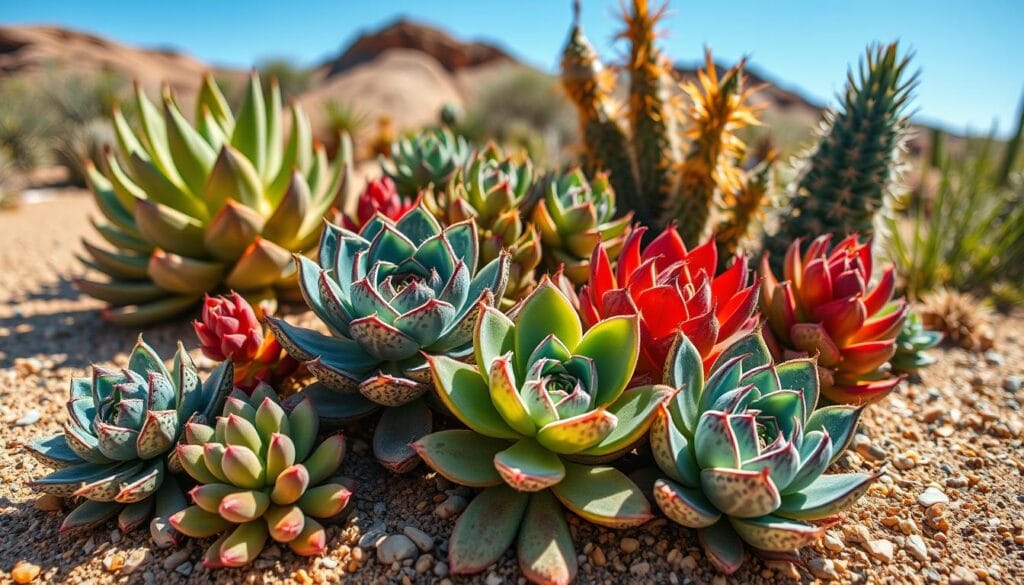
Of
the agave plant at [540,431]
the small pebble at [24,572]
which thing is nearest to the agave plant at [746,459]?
the agave plant at [540,431]

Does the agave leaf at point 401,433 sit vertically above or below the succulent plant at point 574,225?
below

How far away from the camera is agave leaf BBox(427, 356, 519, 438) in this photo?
1706 millimetres

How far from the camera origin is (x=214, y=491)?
1.67 metres

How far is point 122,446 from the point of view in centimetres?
178

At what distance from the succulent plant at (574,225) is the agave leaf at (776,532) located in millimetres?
1285

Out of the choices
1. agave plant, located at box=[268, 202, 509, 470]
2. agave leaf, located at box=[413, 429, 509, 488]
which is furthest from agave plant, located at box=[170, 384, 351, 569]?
agave leaf, located at box=[413, 429, 509, 488]

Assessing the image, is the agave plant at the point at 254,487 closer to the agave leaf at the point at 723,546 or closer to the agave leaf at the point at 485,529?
the agave leaf at the point at 485,529

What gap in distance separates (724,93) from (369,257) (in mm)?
1854

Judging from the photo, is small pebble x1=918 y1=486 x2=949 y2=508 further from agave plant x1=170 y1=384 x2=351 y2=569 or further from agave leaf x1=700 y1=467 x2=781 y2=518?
agave plant x1=170 y1=384 x2=351 y2=569

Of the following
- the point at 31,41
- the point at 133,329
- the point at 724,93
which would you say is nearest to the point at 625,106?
the point at 724,93

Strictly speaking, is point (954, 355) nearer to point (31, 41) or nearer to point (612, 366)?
point (612, 366)

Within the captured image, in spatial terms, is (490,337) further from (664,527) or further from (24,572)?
(24,572)

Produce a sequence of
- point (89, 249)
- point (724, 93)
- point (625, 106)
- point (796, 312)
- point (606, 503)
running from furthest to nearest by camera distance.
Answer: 1. point (625, 106)
2. point (89, 249)
3. point (724, 93)
4. point (796, 312)
5. point (606, 503)

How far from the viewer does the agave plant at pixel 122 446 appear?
175 cm
